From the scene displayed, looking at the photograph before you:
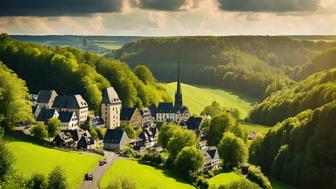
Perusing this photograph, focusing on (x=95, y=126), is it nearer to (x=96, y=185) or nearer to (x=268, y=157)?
(x=268, y=157)

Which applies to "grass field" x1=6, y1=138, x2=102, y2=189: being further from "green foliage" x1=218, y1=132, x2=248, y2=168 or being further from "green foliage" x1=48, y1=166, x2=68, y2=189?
"green foliage" x1=218, y1=132, x2=248, y2=168

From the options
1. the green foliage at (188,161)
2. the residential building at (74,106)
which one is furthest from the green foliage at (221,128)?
the residential building at (74,106)

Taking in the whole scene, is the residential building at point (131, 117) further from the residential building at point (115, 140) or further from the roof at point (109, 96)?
the residential building at point (115, 140)

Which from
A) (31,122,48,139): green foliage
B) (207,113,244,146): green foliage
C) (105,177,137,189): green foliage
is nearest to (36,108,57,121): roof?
(31,122,48,139): green foliage

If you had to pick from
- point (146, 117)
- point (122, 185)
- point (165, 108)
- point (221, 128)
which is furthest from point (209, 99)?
point (122, 185)

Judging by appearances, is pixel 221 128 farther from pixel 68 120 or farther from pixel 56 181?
pixel 56 181

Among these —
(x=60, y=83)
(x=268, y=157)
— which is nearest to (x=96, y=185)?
(x=268, y=157)
